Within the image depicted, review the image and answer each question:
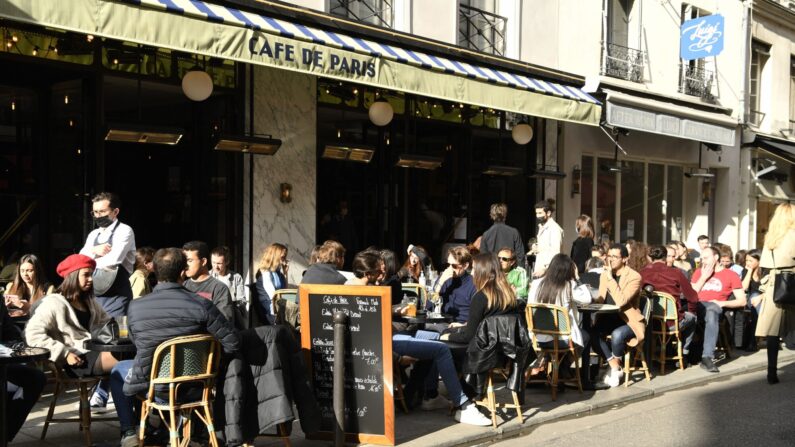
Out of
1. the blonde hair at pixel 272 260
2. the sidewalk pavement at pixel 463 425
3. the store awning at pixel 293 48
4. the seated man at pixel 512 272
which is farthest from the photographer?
the seated man at pixel 512 272

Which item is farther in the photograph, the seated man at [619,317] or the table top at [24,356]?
the seated man at [619,317]

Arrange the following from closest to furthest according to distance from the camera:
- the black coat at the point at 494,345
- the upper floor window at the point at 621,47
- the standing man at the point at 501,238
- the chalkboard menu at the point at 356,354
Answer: the chalkboard menu at the point at 356,354 < the black coat at the point at 494,345 < the standing man at the point at 501,238 < the upper floor window at the point at 621,47

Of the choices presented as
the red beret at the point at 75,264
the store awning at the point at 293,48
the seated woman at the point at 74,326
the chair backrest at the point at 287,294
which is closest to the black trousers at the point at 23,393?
the seated woman at the point at 74,326

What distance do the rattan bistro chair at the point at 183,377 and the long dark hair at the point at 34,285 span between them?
8.03ft

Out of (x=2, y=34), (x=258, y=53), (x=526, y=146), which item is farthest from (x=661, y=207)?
(x=2, y=34)

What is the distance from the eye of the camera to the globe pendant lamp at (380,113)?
466 inches

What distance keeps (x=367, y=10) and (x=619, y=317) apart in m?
5.70

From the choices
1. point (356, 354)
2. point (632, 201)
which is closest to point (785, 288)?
point (356, 354)

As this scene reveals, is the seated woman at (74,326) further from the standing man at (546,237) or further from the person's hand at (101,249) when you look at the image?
the standing man at (546,237)

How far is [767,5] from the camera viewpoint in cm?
2072

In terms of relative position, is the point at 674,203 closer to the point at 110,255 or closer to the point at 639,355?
Answer: the point at 639,355

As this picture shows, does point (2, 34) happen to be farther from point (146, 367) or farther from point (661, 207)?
point (661, 207)

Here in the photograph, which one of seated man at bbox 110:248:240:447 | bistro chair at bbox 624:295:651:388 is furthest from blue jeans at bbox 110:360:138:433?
bistro chair at bbox 624:295:651:388

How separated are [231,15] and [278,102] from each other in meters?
2.53
